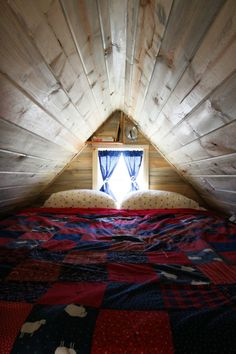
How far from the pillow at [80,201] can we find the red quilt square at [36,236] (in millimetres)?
970

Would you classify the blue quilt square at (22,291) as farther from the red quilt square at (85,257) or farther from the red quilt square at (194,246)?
the red quilt square at (194,246)

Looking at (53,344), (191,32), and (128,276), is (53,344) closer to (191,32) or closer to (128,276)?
(128,276)

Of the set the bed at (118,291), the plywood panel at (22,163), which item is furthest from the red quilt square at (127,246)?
the plywood panel at (22,163)

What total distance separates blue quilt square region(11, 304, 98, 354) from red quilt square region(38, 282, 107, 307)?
0.11 ft

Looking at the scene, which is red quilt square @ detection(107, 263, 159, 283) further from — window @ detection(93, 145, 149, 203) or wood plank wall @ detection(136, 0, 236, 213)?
window @ detection(93, 145, 149, 203)

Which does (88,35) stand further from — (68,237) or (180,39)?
(68,237)

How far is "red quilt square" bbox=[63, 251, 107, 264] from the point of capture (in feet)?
3.50

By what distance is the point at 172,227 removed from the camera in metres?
1.71

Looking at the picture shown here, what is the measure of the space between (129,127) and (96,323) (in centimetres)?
264

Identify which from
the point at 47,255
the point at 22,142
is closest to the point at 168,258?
the point at 47,255

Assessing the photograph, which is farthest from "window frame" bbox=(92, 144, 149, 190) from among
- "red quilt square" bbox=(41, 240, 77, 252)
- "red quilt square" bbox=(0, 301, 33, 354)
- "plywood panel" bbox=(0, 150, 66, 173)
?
"red quilt square" bbox=(0, 301, 33, 354)

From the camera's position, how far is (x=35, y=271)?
0.95m

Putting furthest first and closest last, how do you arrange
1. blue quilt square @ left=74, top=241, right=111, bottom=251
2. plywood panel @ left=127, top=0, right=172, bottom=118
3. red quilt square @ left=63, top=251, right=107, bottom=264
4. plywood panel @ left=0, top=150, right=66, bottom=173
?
1. plywood panel @ left=0, top=150, right=66, bottom=173
2. blue quilt square @ left=74, top=241, right=111, bottom=251
3. red quilt square @ left=63, top=251, right=107, bottom=264
4. plywood panel @ left=127, top=0, right=172, bottom=118

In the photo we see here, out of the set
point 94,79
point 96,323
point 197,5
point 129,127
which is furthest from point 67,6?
point 129,127
